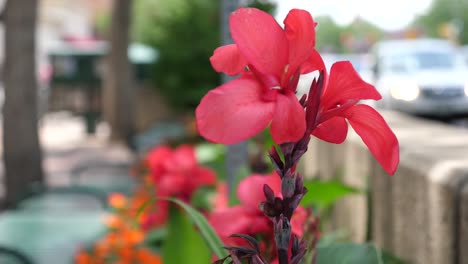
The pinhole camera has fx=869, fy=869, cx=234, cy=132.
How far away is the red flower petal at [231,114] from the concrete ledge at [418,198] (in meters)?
1.13

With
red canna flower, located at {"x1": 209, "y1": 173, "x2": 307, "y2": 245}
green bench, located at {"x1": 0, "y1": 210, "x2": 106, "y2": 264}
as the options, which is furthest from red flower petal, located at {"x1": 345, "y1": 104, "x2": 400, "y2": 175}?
green bench, located at {"x1": 0, "y1": 210, "x2": 106, "y2": 264}

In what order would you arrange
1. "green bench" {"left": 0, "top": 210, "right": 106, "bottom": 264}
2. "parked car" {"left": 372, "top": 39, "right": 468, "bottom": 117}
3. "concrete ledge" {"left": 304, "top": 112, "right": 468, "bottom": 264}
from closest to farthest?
"concrete ledge" {"left": 304, "top": 112, "right": 468, "bottom": 264}, "green bench" {"left": 0, "top": 210, "right": 106, "bottom": 264}, "parked car" {"left": 372, "top": 39, "right": 468, "bottom": 117}

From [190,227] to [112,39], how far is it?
44.1 feet

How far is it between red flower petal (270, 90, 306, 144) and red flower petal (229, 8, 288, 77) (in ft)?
0.22

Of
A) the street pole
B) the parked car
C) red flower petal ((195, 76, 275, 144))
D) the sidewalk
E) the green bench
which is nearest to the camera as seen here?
red flower petal ((195, 76, 275, 144))

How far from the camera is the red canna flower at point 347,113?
0.97m

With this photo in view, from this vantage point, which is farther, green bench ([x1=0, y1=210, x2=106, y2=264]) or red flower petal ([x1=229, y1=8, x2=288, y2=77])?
green bench ([x1=0, y1=210, x2=106, y2=264])

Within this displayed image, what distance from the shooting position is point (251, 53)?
98 centimetres

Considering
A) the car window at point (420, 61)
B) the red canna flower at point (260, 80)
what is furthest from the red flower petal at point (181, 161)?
the car window at point (420, 61)

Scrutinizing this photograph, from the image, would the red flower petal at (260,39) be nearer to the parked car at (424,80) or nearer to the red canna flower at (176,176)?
the red canna flower at (176,176)

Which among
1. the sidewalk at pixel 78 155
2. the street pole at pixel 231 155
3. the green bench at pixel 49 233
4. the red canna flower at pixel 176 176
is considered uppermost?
the street pole at pixel 231 155

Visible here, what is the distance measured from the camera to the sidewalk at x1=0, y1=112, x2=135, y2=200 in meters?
8.36

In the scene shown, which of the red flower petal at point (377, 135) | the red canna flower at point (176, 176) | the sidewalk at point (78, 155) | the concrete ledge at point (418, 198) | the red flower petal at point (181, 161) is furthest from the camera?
the sidewalk at point (78, 155)

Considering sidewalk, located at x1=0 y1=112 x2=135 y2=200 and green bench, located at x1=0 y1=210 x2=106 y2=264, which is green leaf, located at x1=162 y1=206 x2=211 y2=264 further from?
sidewalk, located at x1=0 y1=112 x2=135 y2=200
